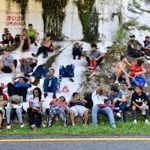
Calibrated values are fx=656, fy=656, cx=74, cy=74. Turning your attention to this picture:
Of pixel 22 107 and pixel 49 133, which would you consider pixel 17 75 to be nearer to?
pixel 22 107

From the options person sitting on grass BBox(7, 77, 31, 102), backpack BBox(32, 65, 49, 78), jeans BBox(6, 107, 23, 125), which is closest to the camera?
jeans BBox(6, 107, 23, 125)

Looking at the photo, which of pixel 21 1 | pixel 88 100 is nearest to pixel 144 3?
pixel 21 1

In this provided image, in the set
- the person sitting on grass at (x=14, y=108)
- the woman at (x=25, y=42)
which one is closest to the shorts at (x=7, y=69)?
the woman at (x=25, y=42)

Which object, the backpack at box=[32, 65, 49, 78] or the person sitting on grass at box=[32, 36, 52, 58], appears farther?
the person sitting on grass at box=[32, 36, 52, 58]

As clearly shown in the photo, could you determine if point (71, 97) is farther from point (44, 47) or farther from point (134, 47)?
point (134, 47)

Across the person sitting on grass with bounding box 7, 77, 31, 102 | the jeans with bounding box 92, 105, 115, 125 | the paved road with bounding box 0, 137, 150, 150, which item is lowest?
the paved road with bounding box 0, 137, 150, 150

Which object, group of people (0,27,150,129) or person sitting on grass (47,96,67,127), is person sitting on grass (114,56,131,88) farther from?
person sitting on grass (47,96,67,127)

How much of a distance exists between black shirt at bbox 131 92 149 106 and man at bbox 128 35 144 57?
480 cm

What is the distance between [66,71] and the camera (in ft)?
68.3

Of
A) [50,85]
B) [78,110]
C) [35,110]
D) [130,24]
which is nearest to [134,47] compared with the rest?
[130,24]

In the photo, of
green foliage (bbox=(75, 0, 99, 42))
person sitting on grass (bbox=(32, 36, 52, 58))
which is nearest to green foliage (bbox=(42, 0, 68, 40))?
green foliage (bbox=(75, 0, 99, 42))

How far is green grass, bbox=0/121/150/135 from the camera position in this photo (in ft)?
51.6

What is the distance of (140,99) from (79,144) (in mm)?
3479

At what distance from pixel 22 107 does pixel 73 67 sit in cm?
433
